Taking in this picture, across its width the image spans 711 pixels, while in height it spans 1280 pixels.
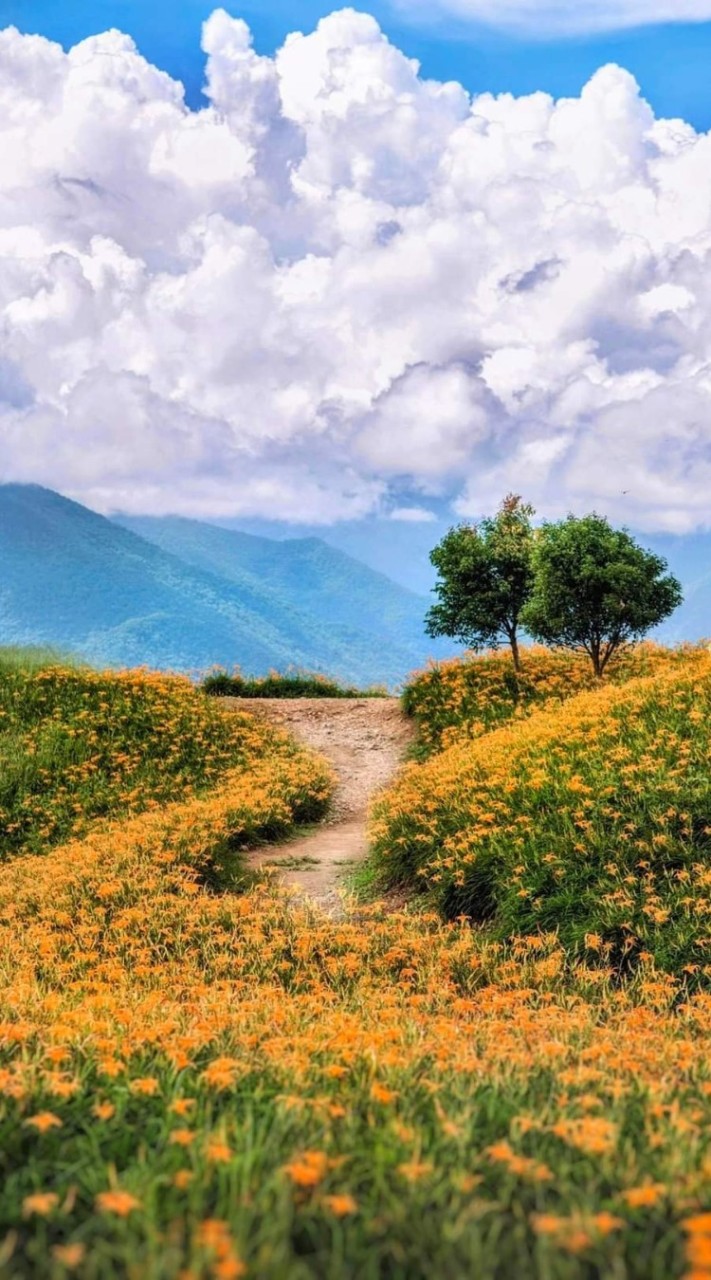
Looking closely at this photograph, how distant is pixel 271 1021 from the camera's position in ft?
17.4

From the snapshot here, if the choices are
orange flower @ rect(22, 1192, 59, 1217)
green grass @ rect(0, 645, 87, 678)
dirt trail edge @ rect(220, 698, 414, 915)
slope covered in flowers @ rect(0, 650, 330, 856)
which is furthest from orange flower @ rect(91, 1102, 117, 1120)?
green grass @ rect(0, 645, 87, 678)

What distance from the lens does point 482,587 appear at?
22641 millimetres

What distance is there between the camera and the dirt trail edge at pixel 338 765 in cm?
1212

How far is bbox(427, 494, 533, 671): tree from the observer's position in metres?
22.4

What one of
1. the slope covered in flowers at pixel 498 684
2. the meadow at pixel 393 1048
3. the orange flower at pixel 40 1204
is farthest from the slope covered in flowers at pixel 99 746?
the orange flower at pixel 40 1204

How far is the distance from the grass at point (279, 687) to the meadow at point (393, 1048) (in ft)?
43.0

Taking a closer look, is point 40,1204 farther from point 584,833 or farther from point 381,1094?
point 584,833

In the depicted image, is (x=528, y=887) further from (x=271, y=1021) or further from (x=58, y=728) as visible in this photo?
(x=58, y=728)

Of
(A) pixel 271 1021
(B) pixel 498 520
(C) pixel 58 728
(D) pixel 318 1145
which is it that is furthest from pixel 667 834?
(B) pixel 498 520

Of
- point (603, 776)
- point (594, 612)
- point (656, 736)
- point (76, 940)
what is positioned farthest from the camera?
point (594, 612)

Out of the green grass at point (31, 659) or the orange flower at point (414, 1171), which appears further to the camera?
the green grass at point (31, 659)

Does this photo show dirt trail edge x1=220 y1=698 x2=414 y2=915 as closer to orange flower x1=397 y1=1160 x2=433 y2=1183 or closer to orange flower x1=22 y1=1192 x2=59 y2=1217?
orange flower x1=397 y1=1160 x2=433 y2=1183

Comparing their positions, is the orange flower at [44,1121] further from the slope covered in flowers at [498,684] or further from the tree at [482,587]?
the tree at [482,587]

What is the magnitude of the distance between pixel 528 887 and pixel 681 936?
5.34ft
